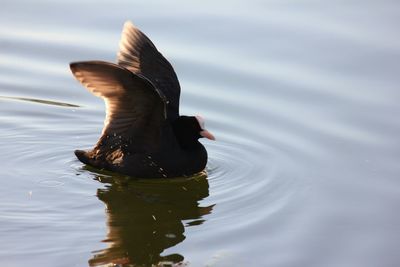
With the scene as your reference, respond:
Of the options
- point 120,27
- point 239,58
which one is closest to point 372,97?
point 239,58

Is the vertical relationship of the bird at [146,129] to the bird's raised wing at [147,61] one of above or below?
below

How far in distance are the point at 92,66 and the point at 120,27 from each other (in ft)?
11.7

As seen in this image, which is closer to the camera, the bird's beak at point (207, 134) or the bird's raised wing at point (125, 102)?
the bird's raised wing at point (125, 102)

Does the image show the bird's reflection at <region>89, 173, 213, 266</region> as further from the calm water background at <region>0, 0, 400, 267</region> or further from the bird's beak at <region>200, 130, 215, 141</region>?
the bird's beak at <region>200, 130, 215, 141</region>

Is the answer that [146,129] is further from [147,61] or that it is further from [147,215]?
[147,215]

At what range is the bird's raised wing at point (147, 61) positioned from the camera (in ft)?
27.9

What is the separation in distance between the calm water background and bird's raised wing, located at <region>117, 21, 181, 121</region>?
753mm

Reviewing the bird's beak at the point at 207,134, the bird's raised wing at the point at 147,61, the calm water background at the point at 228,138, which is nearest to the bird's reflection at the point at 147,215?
the calm water background at the point at 228,138

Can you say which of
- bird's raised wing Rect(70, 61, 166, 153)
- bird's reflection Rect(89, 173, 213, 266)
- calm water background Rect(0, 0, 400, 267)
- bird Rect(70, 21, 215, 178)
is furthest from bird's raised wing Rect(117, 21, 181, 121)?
bird's reflection Rect(89, 173, 213, 266)

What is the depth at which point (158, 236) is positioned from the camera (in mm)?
6805

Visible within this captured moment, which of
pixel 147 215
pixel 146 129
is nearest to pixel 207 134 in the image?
pixel 146 129

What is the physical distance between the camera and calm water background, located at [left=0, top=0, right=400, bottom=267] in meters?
6.60

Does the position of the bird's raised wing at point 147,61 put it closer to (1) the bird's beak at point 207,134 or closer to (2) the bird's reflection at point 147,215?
(1) the bird's beak at point 207,134

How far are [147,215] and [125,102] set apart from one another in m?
1.10
